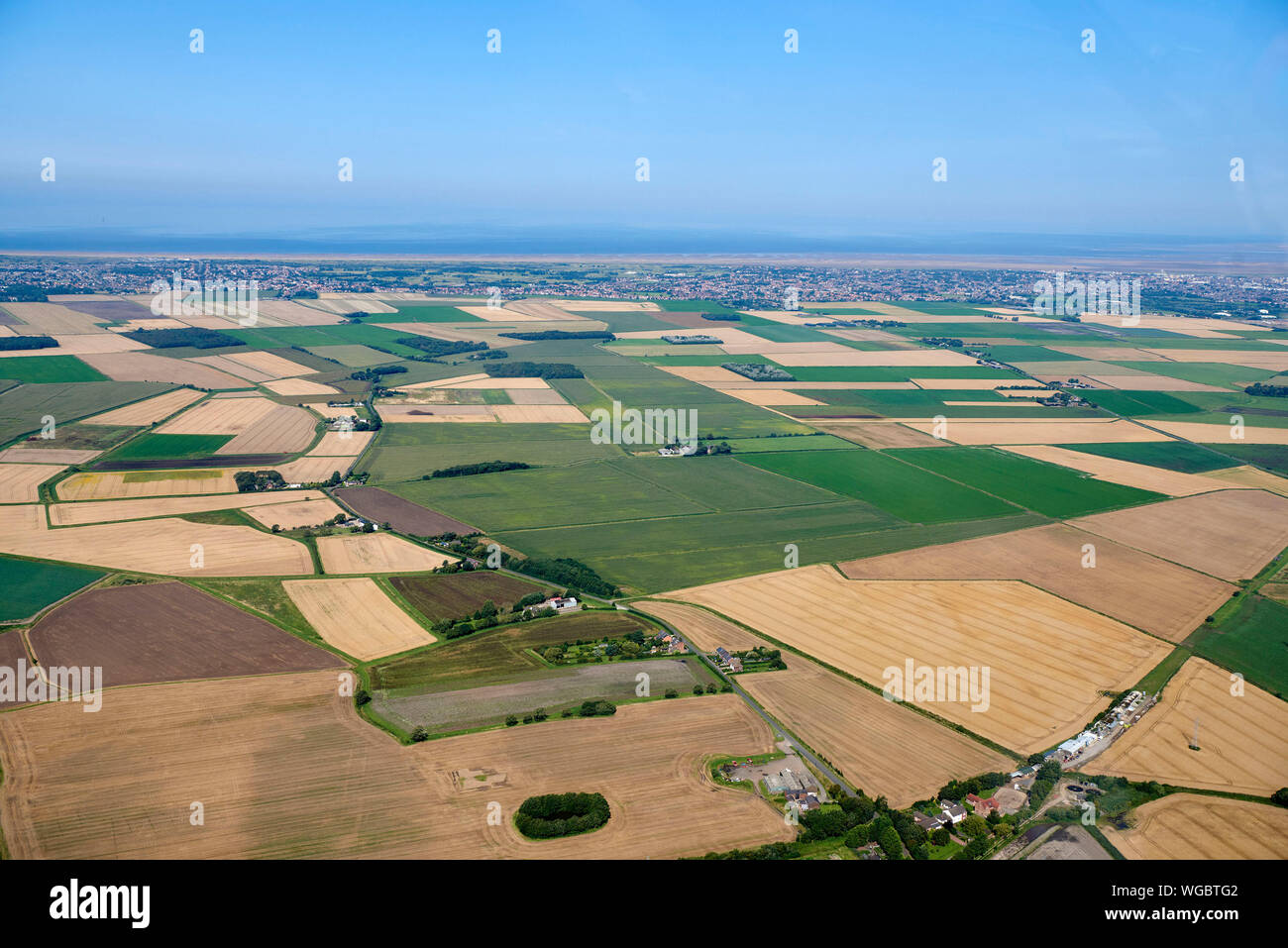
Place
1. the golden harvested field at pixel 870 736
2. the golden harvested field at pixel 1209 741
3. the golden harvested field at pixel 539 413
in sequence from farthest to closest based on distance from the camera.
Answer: the golden harvested field at pixel 539 413, the golden harvested field at pixel 870 736, the golden harvested field at pixel 1209 741

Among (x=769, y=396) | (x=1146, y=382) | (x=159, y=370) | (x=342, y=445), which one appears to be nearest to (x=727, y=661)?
(x=342, y=445)

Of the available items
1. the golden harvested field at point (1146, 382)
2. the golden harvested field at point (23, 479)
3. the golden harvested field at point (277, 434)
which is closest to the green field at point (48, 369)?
the golden harvested field at point (277, 434)

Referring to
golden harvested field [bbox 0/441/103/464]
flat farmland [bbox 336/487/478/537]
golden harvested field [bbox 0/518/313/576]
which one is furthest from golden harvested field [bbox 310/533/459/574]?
golden harvested field [bbox 0/441/103/464]

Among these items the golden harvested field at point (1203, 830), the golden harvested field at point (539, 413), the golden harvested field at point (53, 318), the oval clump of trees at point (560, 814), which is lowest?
the golden harvested field at point (1203, 830)

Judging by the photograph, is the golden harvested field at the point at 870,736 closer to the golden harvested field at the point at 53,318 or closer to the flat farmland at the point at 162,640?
the flat farmland at the point at 162,640

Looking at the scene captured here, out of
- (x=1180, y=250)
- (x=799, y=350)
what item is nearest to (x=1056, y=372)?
(x=799, y=350)

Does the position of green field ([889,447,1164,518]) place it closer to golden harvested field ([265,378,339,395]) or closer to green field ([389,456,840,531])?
green field ([389,456,840,531])
